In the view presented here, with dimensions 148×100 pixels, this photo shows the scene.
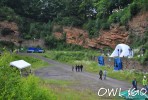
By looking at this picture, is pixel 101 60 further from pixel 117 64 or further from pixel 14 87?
pixel 14 87

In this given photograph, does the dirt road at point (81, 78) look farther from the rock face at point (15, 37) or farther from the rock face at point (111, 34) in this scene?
the rock face at point (15, 37)

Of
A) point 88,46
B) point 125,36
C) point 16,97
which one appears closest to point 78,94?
point 16,97

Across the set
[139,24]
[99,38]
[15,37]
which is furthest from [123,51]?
[15,37]

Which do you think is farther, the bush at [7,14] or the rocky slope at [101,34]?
the bush at [7,14]

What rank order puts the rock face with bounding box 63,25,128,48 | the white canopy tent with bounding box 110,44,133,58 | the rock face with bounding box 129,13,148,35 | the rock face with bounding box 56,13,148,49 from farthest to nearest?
the rock face with bounding box 63,25,128,48 → the rock face with bounding box 56,13,148,49 → the rock face with bounding box 129,13,148,35 → the white canopy tent with bounding box 110,44,133,58

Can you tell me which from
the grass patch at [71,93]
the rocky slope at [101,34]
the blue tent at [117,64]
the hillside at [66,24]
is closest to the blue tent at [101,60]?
the blue tent at [117,64]

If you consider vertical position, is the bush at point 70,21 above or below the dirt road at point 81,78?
above

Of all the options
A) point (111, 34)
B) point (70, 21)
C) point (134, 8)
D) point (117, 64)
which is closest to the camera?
point (117, 64)

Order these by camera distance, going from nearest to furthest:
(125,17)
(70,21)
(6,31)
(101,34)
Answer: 1. (125,17)
2. (101,34)
3. (70,21)
4. (6,31)

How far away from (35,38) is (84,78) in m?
37.4

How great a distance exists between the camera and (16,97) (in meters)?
13.7

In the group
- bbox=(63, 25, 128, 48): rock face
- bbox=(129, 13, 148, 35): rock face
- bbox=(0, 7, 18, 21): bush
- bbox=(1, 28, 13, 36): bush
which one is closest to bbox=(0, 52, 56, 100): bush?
bbox=(129, 13, 148, 35): rock face

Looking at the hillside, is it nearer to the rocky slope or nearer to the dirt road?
the rocky slope

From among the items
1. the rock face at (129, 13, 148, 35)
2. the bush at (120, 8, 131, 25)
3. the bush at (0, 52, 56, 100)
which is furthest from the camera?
the bush at (120, 8, 131, 25)
